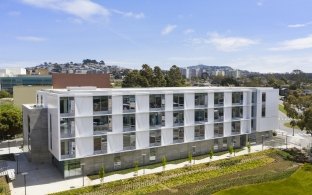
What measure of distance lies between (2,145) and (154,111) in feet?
103

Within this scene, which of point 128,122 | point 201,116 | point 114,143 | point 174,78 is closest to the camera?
point 114,143

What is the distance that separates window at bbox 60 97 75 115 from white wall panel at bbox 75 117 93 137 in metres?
1.51

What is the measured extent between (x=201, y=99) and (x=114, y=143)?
17.5m

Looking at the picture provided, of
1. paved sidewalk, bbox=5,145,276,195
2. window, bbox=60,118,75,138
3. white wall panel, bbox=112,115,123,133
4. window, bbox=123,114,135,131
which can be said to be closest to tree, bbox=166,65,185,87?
paved sidewalk, bbox=5,145,276,195

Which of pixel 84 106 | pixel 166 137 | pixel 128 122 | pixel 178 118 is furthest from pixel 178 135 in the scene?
pixel 84 106

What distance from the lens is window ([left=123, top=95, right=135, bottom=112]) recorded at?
4641cm

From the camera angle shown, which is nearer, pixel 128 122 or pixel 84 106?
pixel 84 106

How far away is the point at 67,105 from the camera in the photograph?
42.1m

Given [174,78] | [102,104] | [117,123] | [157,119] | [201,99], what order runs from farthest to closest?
[174,78] → [201,99] → [157,119] → [117,123] → [102,104]

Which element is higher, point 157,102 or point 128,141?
point 157,102

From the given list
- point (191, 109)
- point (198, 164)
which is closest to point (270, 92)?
point (191, 109)

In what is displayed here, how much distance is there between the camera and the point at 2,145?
197ft

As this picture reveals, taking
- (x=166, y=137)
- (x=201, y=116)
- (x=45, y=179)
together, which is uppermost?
(x=201, y=116)

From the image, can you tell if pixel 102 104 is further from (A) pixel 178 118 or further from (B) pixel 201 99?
(B) pixel 201 99
